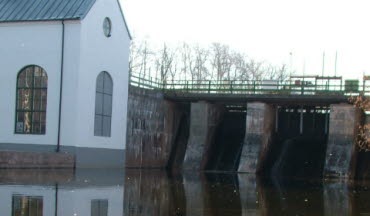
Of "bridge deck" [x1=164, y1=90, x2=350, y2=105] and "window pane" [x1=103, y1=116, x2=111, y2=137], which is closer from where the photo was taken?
"window pane" [x1=103, y1=116, x2=111, y2=137]

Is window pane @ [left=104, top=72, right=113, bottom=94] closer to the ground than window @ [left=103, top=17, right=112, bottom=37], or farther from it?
closer to the ground

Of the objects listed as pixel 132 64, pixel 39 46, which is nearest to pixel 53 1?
pixel 39 46

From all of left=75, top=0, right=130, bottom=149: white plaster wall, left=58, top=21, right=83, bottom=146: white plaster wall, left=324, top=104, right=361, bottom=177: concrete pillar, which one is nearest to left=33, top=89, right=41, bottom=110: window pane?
left=58, top=21, right=83, bottom=146: white plaster wall

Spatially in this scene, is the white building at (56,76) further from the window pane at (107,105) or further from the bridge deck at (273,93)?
the bridge deck at (273,93)

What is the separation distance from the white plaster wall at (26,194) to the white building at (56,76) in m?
16.1

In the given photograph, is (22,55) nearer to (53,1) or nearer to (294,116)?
(53,1)

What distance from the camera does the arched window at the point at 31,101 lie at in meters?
36.8

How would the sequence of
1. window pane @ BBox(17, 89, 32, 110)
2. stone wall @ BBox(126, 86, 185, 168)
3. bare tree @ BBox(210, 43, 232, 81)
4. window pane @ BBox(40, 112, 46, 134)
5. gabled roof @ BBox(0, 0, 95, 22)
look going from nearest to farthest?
1. gabled roof @ BBox(0, 0, 95, 22)
2. window pane @ BBox(40, 112, 46, 134)
3. window pane @ BBox(17, 89, 32, 110)
4. stone wall @ BBox(126, 86, 185, 168)
5. bare tree @ BBox(210, 43, 232, 81)

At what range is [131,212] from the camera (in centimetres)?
1450

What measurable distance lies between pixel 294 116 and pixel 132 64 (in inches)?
1415

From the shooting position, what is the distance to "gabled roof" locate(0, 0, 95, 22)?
36250mm

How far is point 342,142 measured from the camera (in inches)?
1543

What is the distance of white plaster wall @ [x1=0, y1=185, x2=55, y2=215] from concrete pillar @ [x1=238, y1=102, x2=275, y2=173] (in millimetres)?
22030

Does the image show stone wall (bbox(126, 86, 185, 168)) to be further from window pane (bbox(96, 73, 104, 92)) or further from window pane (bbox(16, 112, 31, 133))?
window pane (bbox(16, 112, 31, 133))
